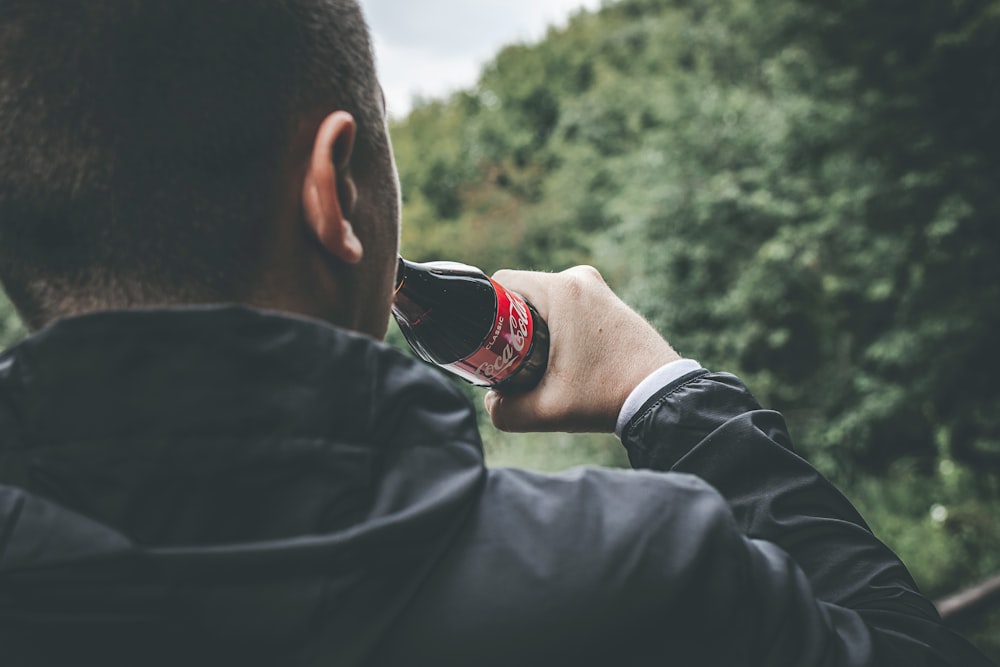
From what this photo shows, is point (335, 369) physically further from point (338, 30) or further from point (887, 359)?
point (887, 359)

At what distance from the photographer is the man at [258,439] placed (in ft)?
2.27

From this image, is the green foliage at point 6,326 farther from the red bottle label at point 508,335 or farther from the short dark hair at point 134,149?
the short dark hair at point 134,149

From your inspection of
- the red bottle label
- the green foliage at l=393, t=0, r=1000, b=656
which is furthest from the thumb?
the green foliage at l=393, t=0, r=1000, b=656

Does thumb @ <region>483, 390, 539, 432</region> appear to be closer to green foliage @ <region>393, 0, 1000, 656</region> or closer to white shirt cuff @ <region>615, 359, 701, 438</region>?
white shirt cuff @ <region>615, 359, 701, 438</region>

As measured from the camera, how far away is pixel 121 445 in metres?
0.70

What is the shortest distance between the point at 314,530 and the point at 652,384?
767 mm

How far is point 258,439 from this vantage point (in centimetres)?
72

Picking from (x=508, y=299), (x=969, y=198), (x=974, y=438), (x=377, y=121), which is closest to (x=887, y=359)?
(x=974, y=438)

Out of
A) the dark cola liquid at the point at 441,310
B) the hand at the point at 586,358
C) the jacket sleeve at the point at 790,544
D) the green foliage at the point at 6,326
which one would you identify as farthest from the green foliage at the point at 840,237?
the green foliage at the point at 6,326

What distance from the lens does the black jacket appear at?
2.25 ft

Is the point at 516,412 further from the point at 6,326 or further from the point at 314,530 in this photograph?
the point at 6,326

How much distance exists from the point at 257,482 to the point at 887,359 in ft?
34.6

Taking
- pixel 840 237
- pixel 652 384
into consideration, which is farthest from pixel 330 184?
pixel 840 237

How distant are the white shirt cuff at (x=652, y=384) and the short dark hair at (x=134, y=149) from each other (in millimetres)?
737
